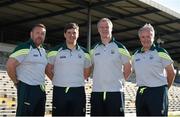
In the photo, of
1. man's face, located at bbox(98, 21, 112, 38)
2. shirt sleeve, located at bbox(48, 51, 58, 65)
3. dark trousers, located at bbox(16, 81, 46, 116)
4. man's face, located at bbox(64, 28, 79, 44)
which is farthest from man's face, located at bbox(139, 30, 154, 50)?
dark trousers, located at bbox(16, 81, 46, 116)

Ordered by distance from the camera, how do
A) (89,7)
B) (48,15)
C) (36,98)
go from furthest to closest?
(48,15) < (89,7) < (36,98)

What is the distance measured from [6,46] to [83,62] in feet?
58.7

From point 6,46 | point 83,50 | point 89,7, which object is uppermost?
point 89,7

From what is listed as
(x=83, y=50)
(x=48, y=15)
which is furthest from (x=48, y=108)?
(x=48, y=15)

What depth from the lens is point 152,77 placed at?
190 inches

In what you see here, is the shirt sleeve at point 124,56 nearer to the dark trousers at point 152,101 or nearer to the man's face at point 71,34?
the dark trousers at point 152,101

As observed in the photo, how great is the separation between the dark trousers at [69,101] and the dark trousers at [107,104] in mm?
170

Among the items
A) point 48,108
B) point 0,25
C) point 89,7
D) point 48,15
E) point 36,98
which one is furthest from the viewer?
point 0,25

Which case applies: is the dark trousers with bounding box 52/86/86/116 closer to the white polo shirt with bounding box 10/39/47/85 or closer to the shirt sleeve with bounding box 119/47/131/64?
the white polo shirt with bounding box 10/39/47/85

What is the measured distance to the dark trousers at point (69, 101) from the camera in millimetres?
4883

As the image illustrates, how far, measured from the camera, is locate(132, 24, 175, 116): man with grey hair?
15.6 ft

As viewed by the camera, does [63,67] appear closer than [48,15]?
Yes

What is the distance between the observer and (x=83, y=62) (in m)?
5.04

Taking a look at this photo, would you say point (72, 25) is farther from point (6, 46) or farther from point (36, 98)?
point (6, 46)
